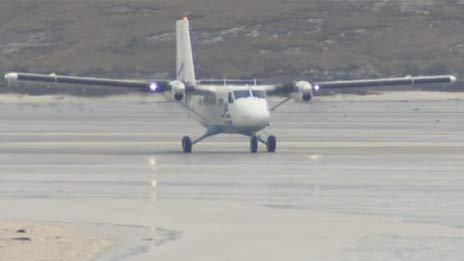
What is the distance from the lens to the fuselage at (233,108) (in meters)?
34.0

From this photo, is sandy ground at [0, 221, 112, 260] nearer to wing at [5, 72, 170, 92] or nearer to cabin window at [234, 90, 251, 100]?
cabin window at [234, 90, 251, 100]

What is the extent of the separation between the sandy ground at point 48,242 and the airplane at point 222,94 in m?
15.9

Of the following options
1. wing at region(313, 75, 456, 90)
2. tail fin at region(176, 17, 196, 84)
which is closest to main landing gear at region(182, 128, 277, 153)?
tail fin at region(176, 17, 196, 84)

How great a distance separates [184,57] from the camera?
37.8 m

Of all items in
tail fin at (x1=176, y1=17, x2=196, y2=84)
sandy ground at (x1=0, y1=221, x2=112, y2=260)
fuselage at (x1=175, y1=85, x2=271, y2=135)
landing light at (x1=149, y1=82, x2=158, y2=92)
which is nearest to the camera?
sandy ground at (x1=0, y1=221, x2=112, y2=260)

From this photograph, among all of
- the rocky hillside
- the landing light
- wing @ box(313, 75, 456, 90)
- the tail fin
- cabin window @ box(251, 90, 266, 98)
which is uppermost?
the tail fin

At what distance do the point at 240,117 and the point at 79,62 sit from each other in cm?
5171

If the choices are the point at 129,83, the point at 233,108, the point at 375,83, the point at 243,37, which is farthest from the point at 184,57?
the point at 243,37

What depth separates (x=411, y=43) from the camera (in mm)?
90500

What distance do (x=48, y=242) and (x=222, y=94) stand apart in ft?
62.2

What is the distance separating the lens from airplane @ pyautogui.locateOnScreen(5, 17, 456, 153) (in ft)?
112

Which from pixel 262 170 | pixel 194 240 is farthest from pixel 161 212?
pixel 262 170

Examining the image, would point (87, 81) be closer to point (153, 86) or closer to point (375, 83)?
point (153, 86)

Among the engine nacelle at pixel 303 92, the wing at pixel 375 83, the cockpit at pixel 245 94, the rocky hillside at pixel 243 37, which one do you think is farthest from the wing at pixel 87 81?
the rocky hillside at pixel 243 37
